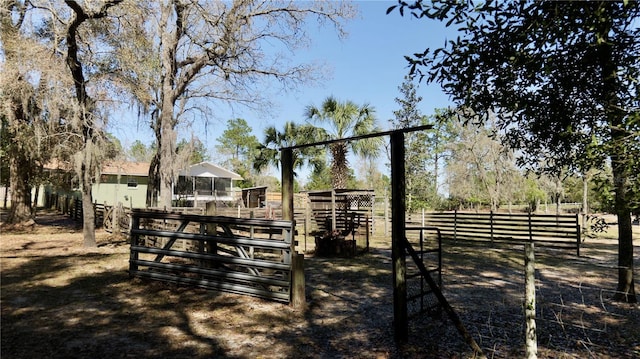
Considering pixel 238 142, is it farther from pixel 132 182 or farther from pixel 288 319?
pixel 288 319

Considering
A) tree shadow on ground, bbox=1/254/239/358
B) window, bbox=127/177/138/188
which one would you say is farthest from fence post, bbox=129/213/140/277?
window, bbox=127/177/138/188

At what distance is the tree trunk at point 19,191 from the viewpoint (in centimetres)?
1427

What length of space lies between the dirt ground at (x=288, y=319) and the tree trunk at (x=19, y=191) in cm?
794

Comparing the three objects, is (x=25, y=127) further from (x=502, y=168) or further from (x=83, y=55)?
(x=502, y=168)

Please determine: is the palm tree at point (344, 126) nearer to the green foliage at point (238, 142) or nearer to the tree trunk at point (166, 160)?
the tree trunk at point (166, 160)

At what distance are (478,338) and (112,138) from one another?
11.6 metres

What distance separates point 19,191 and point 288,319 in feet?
48.8

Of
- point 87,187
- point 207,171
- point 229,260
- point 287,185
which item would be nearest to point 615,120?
point 287,185

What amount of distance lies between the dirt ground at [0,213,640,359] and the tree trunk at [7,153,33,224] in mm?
7945

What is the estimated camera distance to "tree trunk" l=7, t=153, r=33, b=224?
562 inches

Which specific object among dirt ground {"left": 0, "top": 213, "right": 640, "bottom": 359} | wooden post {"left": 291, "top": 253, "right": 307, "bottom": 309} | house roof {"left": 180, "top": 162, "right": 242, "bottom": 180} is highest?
house roof {"left": 180, "top": 162, "right": 242, "bottom": 180}

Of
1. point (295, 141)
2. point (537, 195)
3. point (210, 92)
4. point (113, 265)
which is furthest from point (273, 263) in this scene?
point (537, 195)

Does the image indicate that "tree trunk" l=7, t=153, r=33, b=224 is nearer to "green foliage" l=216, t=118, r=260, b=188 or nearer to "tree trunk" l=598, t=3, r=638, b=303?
"tree trunk" l=598, t=3, r=638, b=303

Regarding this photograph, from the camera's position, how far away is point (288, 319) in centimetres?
490
